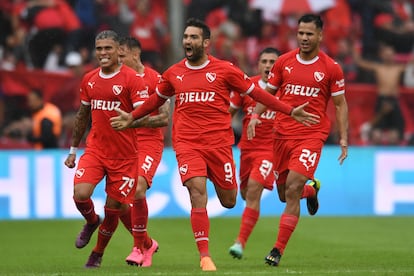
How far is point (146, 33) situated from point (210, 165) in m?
10.4

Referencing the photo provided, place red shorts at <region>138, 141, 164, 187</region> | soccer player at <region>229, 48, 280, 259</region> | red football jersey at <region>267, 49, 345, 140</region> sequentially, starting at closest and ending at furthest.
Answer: red football jersey at <region>267, 49, 345, 140</region> → red shorts at <region>138, 141, 164, 187</region> → soccer player at <region>229, 48, 280, 259</region>

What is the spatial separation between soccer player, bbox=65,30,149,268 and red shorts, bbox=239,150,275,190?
2310 mm

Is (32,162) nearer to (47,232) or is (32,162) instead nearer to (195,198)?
(47,232)

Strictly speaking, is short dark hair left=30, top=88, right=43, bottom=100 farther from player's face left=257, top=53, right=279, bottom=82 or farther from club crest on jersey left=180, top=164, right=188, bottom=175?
club crest on jersey left=180, top=164, right=188, bottom=175

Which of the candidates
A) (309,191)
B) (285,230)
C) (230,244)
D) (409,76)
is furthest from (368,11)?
(285,230)

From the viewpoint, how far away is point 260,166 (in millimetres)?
13688

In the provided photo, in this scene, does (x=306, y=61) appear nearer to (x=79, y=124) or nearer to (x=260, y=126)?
(x=260, y=126)

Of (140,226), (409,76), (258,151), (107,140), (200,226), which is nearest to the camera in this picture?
(200,226)

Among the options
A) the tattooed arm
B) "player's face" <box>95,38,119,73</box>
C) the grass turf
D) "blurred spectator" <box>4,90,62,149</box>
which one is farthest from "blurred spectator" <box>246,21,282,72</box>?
"player's face" <box>95,38,119,73</box>

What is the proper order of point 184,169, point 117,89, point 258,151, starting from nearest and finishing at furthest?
point 184,169, point 117,89, point 258,151

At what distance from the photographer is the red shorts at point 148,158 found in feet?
41.5

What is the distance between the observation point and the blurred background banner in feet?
60.2

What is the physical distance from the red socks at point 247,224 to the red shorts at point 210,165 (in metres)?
1.54

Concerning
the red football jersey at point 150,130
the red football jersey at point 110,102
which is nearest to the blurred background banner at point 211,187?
the red football jersey at point 150,130
